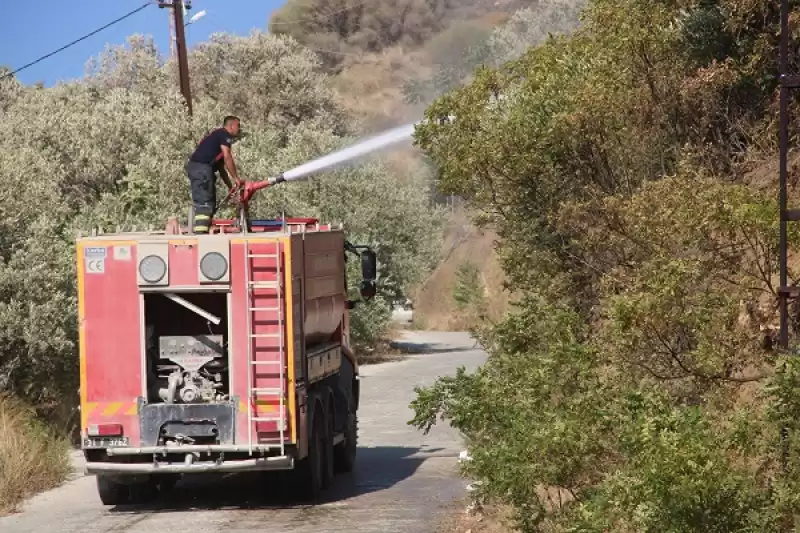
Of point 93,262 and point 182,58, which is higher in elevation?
point 182,58

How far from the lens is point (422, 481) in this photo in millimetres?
16141

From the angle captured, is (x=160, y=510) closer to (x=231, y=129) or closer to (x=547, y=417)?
(x=231, y=129)

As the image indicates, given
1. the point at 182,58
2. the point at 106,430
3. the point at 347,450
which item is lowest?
the point at 347,450

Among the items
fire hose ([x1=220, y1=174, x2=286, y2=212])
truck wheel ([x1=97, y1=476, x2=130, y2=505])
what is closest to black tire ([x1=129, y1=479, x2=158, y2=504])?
truck wheel ([x1=97, y1=476, x2=130, y2=505])

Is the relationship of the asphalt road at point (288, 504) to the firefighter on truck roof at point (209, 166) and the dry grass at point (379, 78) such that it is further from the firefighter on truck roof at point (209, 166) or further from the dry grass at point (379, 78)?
the dry grass at point (379, 78)

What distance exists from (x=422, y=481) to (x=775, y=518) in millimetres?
8409

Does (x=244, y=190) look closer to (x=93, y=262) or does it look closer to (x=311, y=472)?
(x=93, y=262)

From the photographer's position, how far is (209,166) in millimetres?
15430

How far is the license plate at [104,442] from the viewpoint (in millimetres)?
14102

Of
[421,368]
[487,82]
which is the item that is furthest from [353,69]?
[487,82]

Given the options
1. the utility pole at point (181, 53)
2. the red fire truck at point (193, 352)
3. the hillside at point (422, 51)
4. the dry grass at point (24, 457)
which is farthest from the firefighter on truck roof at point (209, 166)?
the hillside at point (422, 51)

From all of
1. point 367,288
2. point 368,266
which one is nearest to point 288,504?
point 367,288

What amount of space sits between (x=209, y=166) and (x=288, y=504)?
12.1 feet

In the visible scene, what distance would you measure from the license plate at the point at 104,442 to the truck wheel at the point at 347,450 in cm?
337
